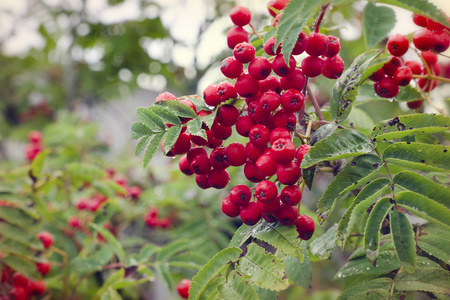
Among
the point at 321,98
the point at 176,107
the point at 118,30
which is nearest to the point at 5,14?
the point at 118,30

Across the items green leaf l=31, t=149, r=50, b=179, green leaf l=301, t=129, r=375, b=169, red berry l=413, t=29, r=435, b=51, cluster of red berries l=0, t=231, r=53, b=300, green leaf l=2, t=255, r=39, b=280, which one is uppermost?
red berry l=413, t=29, r=435, b=51

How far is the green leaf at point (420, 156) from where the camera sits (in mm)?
681

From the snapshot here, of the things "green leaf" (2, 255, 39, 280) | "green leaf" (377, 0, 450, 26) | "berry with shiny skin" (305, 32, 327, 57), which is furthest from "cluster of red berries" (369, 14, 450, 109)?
"green leaf" (2, 255, 39, 280)

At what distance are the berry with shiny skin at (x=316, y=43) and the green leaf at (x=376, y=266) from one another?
0.52m

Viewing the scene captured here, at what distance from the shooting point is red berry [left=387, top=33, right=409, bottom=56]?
91 cm

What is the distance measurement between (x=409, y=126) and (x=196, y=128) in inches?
18.6

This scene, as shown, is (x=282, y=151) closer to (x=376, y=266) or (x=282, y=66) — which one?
(x=282, y=66)

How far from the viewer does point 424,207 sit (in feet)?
2.07

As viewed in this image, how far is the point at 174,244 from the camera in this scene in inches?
55.3

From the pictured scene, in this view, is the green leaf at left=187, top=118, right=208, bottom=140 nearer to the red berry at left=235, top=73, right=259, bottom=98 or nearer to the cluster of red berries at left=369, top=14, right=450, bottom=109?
the red berry at left=235, top=73, right=259, bottom=98

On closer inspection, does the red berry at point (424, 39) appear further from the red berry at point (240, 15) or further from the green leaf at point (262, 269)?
the green leaf at point (262, 269)

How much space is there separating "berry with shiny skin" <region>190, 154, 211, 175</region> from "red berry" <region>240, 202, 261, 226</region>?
0.46 feet

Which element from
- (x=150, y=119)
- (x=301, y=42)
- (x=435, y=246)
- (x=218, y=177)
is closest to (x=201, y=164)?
(x=218, y=177)

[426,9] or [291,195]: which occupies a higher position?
[426,9]
